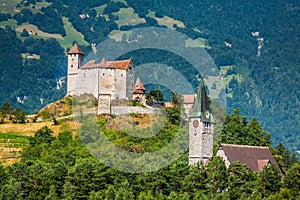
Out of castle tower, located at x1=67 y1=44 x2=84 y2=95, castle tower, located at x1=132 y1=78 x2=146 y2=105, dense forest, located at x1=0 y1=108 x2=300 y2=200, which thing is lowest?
dense forest, located at x1=0 y1=108 x2=300 y2=200

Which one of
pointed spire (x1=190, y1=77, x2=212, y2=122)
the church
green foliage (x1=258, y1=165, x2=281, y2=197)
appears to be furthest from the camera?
pointed spire (x1=190, y1=77, x2=212, y2=122)

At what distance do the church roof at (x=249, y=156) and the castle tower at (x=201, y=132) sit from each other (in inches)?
78.1

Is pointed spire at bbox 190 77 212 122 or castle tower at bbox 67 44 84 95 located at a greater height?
castle tower at bbox 67 44 84 95

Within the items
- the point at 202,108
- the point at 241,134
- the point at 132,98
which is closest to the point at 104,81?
the point at 132,98

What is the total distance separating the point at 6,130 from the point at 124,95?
1541 cm

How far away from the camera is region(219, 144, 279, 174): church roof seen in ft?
252

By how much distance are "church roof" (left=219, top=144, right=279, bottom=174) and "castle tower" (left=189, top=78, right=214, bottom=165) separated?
198 centimetres

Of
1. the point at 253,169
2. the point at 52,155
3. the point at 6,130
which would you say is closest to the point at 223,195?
the point at 253,169

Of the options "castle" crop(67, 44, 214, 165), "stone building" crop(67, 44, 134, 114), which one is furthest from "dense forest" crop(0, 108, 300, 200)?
"stone building" crop(67, 44, 134, 114)

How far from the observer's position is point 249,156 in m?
78.4

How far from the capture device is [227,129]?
9500 cm

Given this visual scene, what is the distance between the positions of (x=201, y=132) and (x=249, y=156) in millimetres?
5204

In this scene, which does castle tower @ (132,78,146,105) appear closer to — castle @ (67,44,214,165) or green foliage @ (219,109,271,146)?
castle @ (67,44,214,165)

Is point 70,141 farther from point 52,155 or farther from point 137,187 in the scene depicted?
point 137,187
